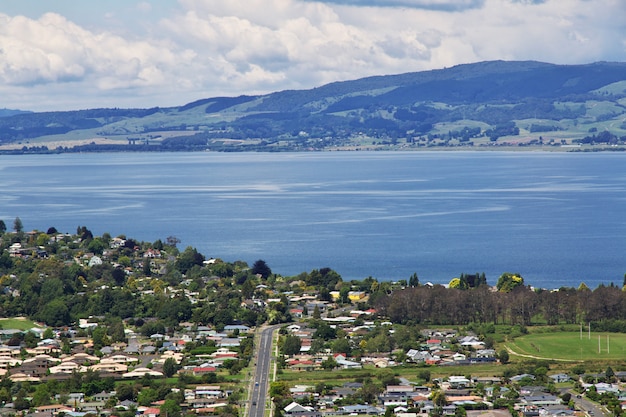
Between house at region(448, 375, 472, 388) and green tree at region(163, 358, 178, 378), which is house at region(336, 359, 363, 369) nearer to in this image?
house at region(448, 375, 472, 388)

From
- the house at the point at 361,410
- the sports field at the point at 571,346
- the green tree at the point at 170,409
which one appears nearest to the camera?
the green tree at the point at 170,409

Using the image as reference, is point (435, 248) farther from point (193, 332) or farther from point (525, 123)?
point (525, 123)

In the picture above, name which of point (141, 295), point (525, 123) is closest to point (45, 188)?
point (141, 295)

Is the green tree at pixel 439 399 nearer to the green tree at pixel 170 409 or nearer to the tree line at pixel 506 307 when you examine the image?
the green tree at pixel 170 409

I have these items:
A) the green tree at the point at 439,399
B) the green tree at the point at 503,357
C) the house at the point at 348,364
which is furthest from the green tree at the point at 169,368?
the green tree at the point at 503,357

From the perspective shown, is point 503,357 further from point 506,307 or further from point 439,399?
point 506,307

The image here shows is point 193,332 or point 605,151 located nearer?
point 193,332
